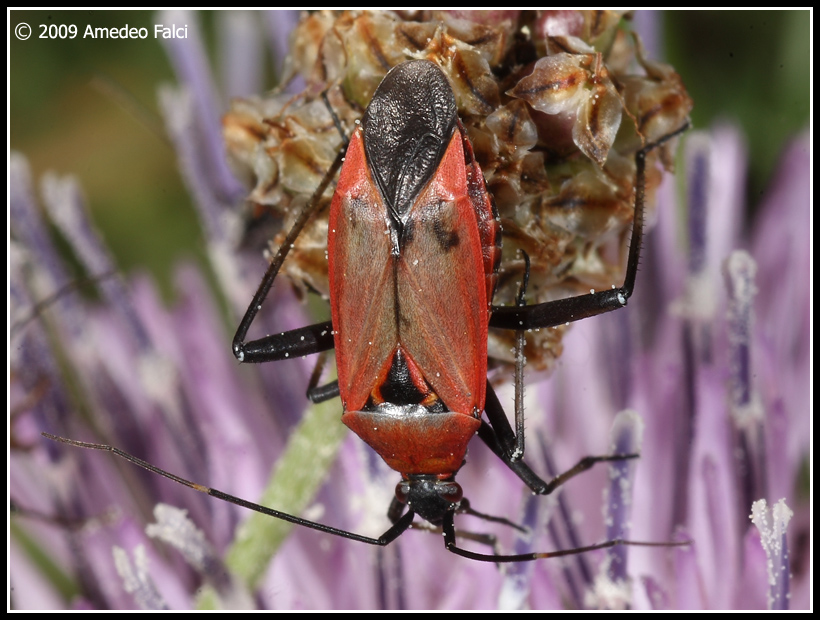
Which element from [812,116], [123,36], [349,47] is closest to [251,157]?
[349,47]

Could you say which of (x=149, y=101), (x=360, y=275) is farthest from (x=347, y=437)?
(x=149, y=101)

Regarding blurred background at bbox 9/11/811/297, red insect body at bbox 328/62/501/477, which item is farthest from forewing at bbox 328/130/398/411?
blurred background at bbox 9/11/811/297

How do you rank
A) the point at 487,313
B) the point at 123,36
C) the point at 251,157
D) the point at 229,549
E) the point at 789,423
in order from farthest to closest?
the point at 123,36, the point at 789,423, the point at 229,549, the point at 251,157, the point at 487,313

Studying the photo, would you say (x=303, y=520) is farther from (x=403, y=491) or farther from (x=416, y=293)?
(x=416, y=293)

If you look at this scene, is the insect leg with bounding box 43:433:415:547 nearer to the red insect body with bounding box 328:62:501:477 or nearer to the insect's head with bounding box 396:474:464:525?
the insect's head with bounding box 396:474:464:525

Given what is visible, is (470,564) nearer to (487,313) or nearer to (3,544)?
(487,313)

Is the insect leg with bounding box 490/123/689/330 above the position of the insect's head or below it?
above
